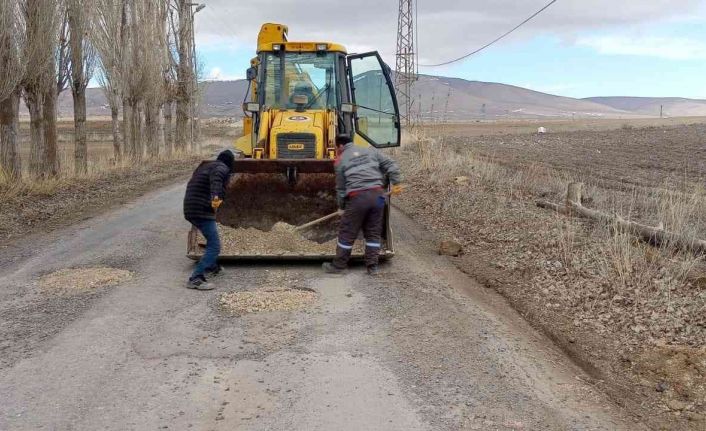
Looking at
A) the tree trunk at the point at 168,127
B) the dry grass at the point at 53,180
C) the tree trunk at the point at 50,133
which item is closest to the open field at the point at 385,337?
the dry grass at the point at 53,180

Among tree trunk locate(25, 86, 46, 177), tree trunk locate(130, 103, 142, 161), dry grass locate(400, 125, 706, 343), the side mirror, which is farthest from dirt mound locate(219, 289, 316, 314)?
tree trunk locate(130, 103, 142, 161)

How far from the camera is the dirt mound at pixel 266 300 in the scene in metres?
6.91

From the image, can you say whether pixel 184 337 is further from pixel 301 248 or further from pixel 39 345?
pixel 301 248

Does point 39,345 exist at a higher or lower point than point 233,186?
lower

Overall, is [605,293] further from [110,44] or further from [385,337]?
[110,44]

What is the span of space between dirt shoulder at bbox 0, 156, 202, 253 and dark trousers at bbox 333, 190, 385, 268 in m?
5.60

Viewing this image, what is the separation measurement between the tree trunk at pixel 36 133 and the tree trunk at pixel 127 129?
8.47 metres

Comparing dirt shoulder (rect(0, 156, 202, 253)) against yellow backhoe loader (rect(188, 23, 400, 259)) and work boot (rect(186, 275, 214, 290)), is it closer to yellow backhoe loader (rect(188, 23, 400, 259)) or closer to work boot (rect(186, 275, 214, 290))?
yellow backhoe loader (rect(188, 23, 400, 259))

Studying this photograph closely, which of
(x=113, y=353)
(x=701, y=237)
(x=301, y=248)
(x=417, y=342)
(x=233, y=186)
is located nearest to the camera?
(x=113, y=353)

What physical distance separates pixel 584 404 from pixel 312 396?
190 cm

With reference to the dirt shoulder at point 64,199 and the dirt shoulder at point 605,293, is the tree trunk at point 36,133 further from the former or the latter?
the dirt shoulder at point 605,293

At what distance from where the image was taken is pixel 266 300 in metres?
7.11

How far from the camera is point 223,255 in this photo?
8703mm

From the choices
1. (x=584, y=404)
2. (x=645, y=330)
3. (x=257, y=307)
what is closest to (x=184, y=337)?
(x=257, y=307)
